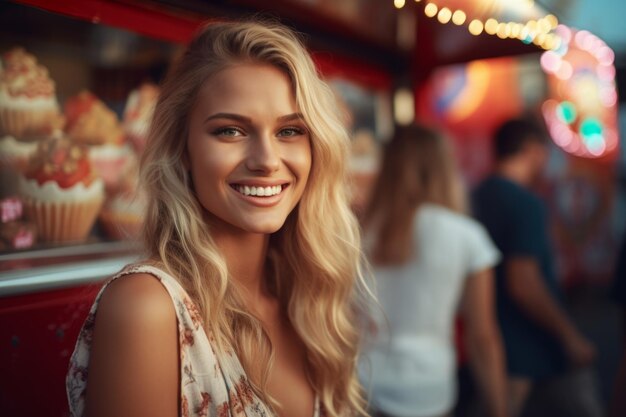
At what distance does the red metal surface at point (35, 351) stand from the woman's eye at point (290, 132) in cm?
79

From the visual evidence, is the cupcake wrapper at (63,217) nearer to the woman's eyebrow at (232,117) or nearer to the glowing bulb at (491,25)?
the woman's eyebrow at (232,117)

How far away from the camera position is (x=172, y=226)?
131cm

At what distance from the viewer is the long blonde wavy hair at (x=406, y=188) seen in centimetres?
240

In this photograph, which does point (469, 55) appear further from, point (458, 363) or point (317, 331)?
point (317, 331)

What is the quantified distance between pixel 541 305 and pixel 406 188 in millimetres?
919

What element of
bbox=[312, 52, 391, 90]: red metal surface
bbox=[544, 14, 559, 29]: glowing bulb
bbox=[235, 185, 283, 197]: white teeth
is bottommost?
bbox=[235, 185, 283, 197]: white teeth

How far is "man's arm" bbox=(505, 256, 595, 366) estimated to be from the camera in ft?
8.98

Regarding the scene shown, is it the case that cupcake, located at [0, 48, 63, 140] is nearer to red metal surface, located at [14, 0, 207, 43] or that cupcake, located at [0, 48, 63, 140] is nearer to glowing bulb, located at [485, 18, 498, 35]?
red metal surface, located at [14, 0, 207, 43]

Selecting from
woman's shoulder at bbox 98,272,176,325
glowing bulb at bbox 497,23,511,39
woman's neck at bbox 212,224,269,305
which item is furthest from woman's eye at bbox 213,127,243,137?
glowing bulb at bbox 497,23,511,39

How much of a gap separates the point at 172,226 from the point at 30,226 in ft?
2.45

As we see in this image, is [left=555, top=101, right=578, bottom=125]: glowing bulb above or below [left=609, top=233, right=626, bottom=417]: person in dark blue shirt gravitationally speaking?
above

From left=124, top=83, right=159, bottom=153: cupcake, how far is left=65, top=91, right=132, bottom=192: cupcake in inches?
1.6

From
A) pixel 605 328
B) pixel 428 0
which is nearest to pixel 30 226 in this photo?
pixel 428 0

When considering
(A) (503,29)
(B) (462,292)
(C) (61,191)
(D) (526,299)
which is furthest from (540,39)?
(C) (61,191)
